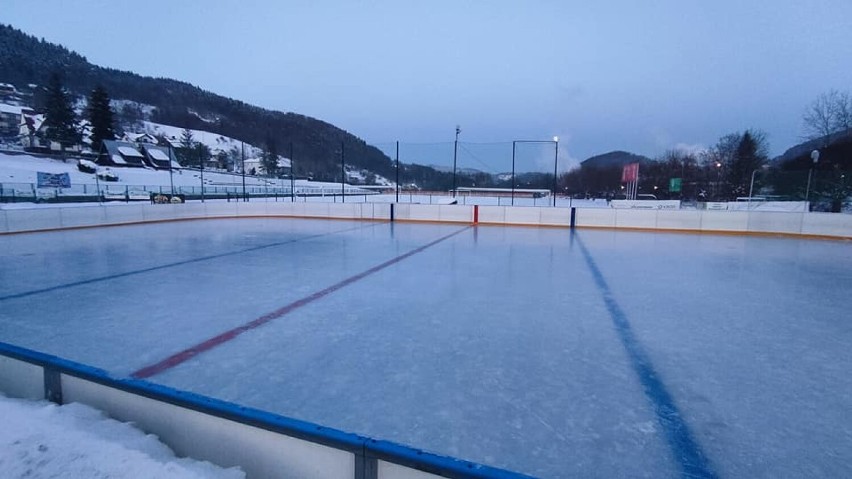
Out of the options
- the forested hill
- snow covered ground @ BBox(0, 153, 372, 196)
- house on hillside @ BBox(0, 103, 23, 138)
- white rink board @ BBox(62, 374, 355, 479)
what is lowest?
white rink board @ BBox(62, 374, 355, 479)

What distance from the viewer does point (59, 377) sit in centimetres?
215

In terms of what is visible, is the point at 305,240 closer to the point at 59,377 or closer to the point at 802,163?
the point at 59,377

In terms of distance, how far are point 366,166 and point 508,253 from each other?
73.4 feet

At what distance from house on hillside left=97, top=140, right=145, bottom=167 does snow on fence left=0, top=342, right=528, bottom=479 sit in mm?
55182

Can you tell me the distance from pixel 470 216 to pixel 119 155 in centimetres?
4863

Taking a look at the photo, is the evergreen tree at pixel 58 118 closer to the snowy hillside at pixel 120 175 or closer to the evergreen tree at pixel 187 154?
the snowy hillside at pixel 120 175

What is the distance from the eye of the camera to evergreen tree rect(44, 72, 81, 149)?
4912 centimetres

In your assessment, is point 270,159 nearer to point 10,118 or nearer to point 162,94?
point 10,118

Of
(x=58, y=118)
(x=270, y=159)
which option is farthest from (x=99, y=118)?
(x=270, y=159)

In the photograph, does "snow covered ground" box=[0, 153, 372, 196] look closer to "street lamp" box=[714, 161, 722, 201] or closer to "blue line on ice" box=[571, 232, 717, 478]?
"street lamp" box=[714, 161, 722, 201]

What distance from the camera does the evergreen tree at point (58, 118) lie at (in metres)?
49.1

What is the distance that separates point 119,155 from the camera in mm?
47750

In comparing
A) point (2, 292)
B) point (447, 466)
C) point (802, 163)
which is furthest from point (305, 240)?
point (802, 163)

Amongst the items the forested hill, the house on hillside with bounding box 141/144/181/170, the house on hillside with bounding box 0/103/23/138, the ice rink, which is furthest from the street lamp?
the house on hillside with bounding box 0/103/23/138
